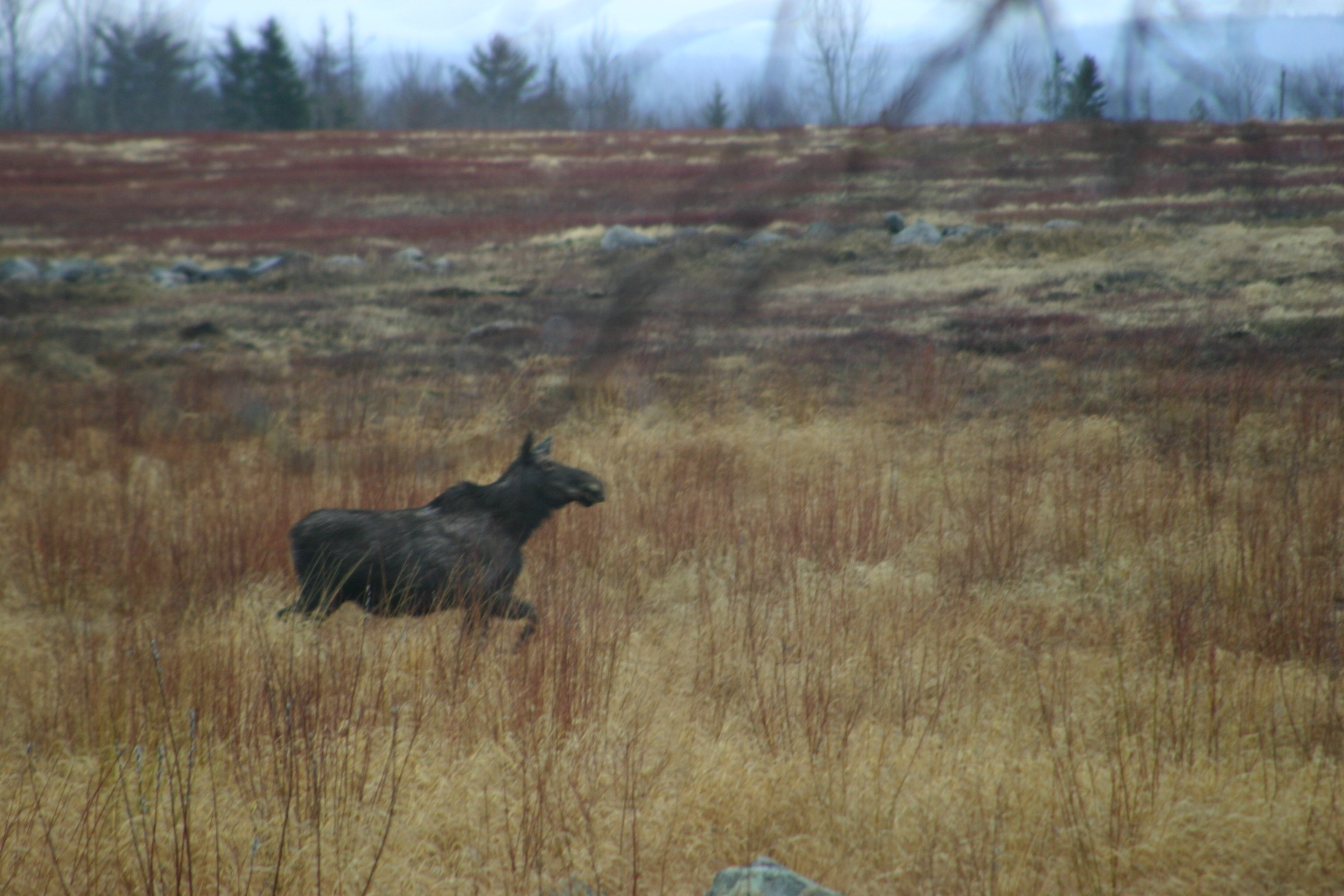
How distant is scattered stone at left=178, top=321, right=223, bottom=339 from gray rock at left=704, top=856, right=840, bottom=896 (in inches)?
579

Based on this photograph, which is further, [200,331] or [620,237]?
[620,237]

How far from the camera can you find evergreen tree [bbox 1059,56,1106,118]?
1062 millimetres

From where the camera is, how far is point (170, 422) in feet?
29.2

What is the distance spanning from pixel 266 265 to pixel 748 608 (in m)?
22.7

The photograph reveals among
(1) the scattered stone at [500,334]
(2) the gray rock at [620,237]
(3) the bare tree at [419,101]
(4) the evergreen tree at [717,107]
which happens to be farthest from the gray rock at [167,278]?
(4) the evergreen tree at [717,107]

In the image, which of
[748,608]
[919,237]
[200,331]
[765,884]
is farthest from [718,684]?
[919,237]

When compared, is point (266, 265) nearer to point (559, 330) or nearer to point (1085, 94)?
point (559, 330)

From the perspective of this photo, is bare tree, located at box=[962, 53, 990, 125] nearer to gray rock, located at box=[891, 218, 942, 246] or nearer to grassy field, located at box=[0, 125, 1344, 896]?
grassy field, located at box=[0, 125, 1344, 896]

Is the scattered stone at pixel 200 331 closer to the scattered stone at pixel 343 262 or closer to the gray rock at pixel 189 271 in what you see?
the scattered stone at pixel 343 262

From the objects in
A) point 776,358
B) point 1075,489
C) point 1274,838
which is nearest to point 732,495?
point 1075,489

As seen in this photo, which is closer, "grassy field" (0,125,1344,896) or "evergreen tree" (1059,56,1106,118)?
"evergreen tree" (1059,56,1106,118)

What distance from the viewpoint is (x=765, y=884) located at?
209cm

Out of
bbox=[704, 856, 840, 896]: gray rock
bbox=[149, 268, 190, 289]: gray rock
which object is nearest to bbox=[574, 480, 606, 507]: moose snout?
bbox=[704, 856, 840, 896]: gray rock

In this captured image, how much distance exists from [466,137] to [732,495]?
141ft
